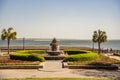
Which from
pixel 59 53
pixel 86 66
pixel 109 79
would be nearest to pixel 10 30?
pixel 59 53

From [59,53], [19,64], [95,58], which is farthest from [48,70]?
[59,53]

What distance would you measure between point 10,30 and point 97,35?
18.1 metres

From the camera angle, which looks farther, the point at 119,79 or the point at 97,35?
the point at 97,35

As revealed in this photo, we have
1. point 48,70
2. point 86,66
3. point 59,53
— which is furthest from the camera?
point 59,53

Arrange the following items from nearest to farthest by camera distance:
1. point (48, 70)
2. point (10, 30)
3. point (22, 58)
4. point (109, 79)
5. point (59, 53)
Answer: point (109, 79) → point (48, 70) → point (22, 58) → point (59, 53) → point (10, 30)

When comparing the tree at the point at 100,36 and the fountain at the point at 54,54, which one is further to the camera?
the tree at the point at 100,36

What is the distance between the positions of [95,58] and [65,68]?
28.4 ft

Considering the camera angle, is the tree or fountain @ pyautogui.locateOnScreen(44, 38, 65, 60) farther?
the tree

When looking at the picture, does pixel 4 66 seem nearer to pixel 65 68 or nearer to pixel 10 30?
pixel 65 68

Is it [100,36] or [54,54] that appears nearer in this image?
[54,54]

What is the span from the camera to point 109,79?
1878cm

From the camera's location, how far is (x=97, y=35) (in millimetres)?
55156

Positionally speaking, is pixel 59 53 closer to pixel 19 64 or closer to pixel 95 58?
pixel 95 58

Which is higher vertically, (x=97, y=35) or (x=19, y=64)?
(x=97, y=35)
